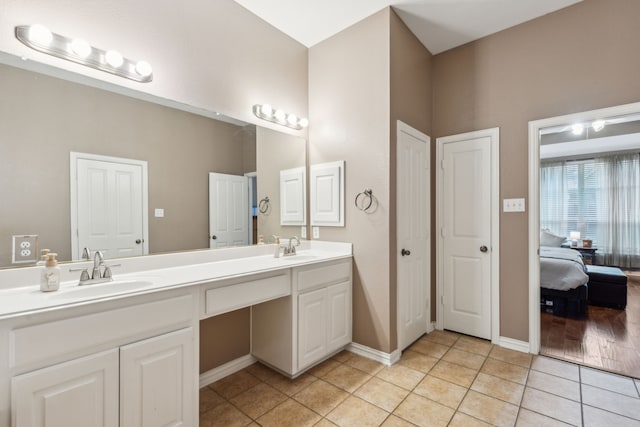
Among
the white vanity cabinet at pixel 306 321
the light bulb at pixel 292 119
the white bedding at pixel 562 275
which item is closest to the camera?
the white vanity cabinet at pixel 306 321

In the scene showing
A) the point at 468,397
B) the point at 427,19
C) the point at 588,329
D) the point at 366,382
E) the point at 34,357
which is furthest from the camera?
the point at 588,329

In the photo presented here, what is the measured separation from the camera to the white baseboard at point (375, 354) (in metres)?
2.42

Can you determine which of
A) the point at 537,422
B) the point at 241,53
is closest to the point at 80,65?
the point at 241,53

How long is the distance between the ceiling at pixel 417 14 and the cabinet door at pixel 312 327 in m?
2.24

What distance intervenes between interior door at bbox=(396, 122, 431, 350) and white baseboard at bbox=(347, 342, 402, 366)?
0.41 ft

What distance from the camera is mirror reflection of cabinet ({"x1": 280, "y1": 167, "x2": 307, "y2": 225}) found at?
2777 millimetres

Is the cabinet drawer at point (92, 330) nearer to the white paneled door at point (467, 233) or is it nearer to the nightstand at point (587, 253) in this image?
the white paneled door at point (467, 233)

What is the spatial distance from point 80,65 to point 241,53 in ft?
3.71

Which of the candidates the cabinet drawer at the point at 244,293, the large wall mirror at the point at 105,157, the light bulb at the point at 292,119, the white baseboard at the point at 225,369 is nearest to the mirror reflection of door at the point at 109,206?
the large wall mirror at the point at 105,157

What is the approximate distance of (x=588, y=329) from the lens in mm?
3078

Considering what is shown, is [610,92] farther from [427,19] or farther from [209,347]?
[209,347]

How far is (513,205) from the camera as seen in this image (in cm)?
265

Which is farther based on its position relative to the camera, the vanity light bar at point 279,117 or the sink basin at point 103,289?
the vanity light bar at point 279,117

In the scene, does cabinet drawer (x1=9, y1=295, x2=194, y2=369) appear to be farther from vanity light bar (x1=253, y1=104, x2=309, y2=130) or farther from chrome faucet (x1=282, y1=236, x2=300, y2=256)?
vanity light bar (x1=253, y1=104, x2=309, y2=130)
